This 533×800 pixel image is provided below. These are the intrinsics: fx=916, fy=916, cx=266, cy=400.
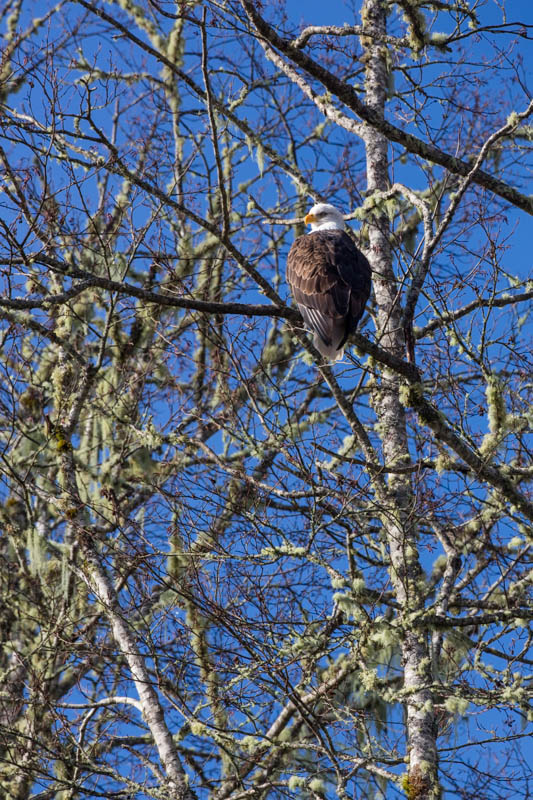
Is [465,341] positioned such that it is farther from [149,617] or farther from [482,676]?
[149,617]

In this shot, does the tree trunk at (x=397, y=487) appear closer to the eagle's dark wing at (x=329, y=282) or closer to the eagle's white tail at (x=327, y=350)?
the eagle's dark wing at (x=329, y=282)

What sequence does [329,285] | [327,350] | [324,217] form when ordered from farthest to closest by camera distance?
[324,217] → [329,285] → [327,350]

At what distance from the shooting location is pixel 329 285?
5633mm

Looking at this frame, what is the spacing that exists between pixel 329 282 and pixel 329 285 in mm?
39

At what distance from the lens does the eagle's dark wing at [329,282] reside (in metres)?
5.38

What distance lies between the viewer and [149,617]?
24.5 ft

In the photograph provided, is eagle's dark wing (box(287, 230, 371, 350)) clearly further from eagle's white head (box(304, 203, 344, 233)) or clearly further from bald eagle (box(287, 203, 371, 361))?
eagle's white head (box(304, 203, 344, 233))

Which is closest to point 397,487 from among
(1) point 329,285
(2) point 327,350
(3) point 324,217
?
(2) point 327,350

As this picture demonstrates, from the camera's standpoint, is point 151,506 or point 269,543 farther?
point 151,506

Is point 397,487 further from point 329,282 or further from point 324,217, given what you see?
point 324,217

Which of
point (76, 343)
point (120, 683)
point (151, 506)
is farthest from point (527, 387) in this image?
point (76, 343)

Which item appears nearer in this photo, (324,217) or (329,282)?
(329,282)

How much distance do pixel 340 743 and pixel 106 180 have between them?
678 centimetres

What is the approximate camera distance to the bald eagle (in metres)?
5.38
